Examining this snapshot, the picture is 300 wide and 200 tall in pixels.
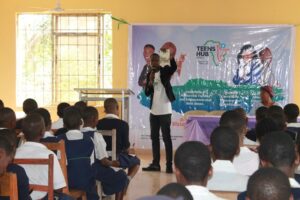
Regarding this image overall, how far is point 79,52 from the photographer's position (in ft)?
27.2

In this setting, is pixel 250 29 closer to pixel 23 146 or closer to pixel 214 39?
pixel 214 39

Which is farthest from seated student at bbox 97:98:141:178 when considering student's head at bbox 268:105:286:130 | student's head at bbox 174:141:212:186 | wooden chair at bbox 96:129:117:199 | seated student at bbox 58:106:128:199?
student's head at bbox 174:141:212:186

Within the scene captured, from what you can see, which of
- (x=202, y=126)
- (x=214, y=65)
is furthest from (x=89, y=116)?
(x=214, y=65)

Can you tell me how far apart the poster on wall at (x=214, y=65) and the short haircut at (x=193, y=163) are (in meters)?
5.70

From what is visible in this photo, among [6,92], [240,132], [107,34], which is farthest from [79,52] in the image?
[240,132]

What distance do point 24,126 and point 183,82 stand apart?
4776 mm

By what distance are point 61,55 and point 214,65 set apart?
227cm

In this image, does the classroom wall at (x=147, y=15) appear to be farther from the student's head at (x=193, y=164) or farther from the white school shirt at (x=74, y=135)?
the student's head at (x=193, y=164)

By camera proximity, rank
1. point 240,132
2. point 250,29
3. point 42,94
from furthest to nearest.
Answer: point 42,94, point 250,29, point 240,132

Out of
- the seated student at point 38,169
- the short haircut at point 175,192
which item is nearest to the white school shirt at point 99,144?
the seated student at point 38,169

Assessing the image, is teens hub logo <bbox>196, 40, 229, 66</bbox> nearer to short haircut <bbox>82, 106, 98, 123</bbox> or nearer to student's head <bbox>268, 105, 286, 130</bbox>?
student's head <bbox>268, 105, 286, 130</bbox>

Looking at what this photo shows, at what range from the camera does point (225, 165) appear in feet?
9.02

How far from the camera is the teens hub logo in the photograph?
7867mm

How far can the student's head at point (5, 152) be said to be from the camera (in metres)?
2.64
